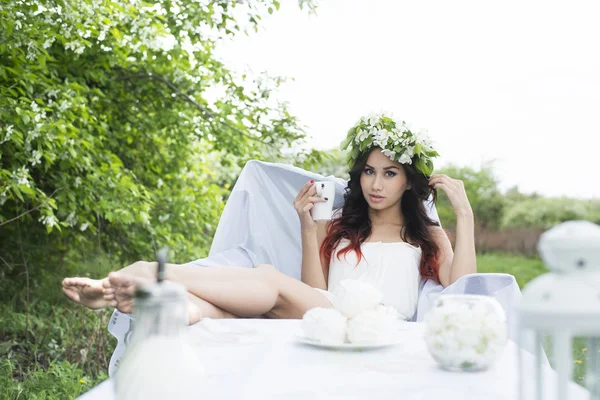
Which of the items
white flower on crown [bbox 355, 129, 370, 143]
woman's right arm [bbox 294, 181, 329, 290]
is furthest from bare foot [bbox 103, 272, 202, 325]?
white flower on crown [bbox 355, 129, 370, 143]

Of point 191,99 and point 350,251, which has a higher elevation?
point 191,99

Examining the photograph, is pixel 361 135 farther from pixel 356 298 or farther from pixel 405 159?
pixel 356 298

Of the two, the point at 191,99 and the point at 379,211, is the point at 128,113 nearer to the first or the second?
the point at 191,99

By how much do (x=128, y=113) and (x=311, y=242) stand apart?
2392mm

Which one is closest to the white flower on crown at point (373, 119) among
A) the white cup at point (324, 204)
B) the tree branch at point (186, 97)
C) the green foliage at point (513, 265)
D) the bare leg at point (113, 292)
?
the white cup at point (324, 204)

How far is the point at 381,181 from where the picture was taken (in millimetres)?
2848

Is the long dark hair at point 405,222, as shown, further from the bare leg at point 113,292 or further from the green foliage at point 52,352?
the green foliage at point 52,352

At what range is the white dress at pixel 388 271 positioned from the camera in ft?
8.95

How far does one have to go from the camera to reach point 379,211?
3.02 meters

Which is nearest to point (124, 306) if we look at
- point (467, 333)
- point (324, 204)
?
point (467, 333)

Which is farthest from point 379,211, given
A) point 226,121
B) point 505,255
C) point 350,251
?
point 505,255

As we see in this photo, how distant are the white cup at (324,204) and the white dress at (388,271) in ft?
0.90

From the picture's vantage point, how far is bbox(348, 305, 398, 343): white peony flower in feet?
4.32

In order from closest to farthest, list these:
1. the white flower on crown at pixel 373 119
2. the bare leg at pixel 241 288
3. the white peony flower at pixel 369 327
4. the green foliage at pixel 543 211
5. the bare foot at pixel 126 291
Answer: the white peony flower at pixel 369 327 → the bare foot at pixel 126 291 → the bare leg at pixel 241 288 → the white flower on crown at pixel 373 119 → the green foliage at pixel 543 211
